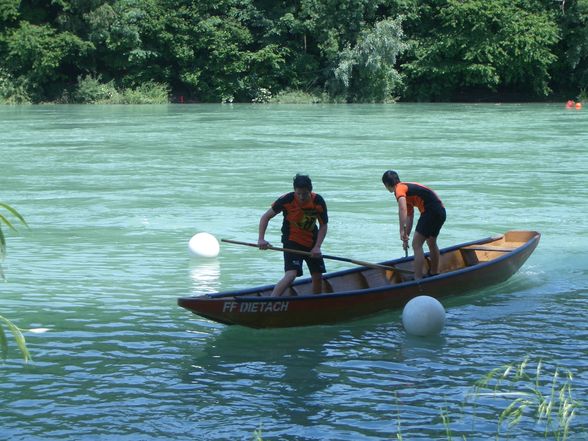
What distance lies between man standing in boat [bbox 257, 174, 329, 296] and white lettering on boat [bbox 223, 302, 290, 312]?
29 centimetres

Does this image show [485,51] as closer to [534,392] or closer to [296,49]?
[296,49]

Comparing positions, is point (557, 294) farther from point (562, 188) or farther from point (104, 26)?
point (104, 26)

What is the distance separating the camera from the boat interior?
31.4 feet

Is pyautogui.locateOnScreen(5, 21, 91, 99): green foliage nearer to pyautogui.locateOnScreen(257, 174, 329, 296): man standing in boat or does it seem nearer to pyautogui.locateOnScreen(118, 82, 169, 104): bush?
pyautogui.locateOnScreen(118, 82, 169, 104): bush

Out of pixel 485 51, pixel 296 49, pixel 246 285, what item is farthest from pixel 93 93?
pixel 246 285

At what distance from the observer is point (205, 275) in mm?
11047

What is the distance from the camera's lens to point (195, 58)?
5181 cm

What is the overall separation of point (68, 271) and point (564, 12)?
42934mm

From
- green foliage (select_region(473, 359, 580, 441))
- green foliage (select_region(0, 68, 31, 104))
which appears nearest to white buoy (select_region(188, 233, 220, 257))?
green foliage (select_region(473, 359, 580, 441))

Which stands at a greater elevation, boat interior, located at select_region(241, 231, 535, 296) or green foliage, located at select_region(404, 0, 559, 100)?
green foliage, located at select_region(404, 0, 559, 100)

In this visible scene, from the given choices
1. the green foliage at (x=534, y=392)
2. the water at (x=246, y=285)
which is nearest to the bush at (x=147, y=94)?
the water at (x=246, y=285)

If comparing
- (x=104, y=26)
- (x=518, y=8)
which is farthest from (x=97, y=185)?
(x=518, y=8)

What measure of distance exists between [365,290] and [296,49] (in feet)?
145

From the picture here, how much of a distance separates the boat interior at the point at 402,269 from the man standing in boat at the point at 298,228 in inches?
13.3
